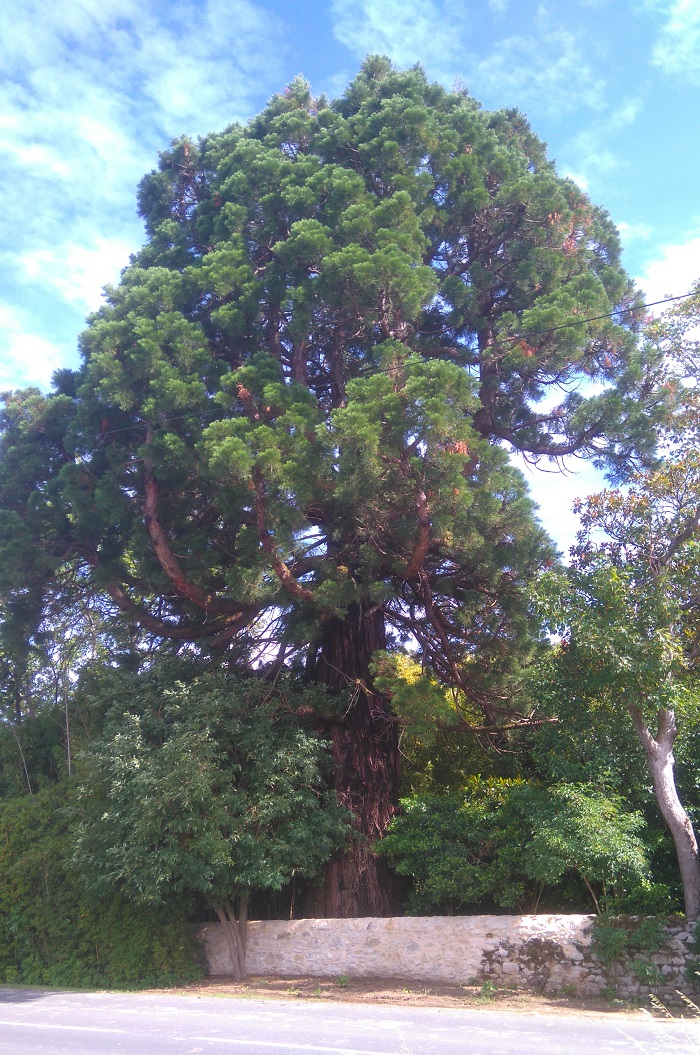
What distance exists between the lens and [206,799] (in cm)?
1162

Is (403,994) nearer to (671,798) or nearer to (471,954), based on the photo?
(471,954)

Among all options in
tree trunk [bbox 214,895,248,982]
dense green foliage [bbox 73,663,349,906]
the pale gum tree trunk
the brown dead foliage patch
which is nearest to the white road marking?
the brown dead foliage patch

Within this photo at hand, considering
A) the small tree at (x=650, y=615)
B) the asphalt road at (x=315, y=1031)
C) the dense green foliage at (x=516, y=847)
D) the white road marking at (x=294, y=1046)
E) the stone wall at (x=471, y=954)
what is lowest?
the asphalt road at (x=315, y=1031)

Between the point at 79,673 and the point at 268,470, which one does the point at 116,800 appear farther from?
the point at 79,673

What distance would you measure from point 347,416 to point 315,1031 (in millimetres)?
7194

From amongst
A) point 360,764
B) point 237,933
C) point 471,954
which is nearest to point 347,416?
point 360,764

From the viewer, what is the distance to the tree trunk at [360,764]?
13516 mm

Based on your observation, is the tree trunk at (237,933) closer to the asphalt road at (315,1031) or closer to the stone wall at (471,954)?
the stone wall at (471,954)

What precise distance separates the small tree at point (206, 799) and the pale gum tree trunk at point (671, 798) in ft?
16.6

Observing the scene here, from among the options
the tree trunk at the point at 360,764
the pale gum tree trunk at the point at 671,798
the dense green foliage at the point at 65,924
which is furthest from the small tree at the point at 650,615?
the dense green foliage at the point at 65,924

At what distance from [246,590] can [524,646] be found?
4.54 meters

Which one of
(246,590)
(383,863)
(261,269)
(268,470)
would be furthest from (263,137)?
(383,863)

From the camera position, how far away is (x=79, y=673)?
18.8 meters

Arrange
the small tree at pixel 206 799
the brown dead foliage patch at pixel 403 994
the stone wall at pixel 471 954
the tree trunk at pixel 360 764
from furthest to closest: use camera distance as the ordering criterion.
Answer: the tree trunk at pixel 360 764
the small tree at pixel 206 799
the stone wall at pixel 471 954
the brown dead foliage patch at pixel 403 994
